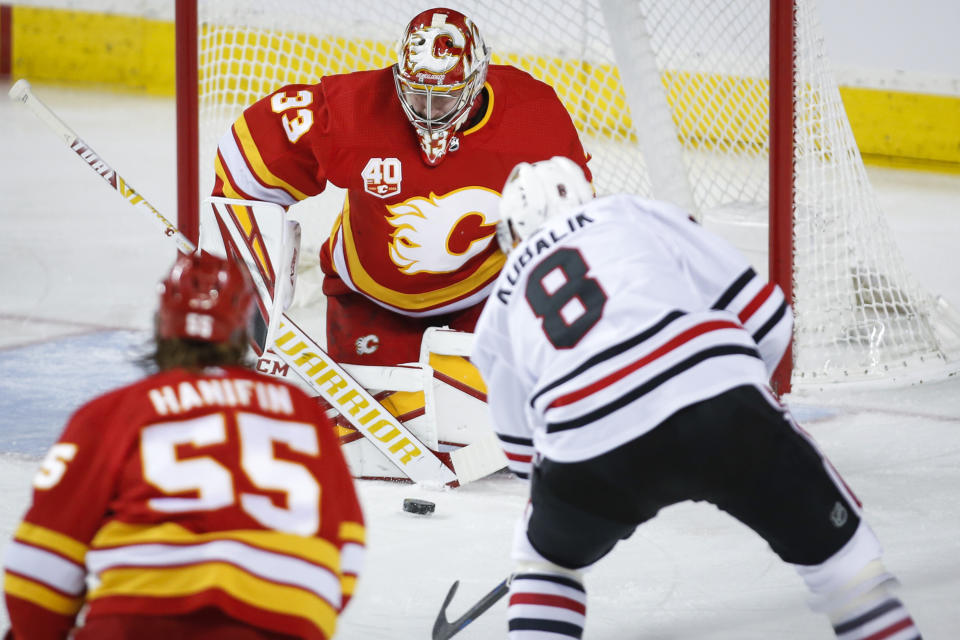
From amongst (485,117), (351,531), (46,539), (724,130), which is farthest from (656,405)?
(724,130)

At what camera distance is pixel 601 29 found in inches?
180

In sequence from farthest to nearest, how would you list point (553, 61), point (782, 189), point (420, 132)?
point (553, 61)
point (782, 189)
point (420, 132)

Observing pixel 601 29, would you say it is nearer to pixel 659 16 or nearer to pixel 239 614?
pixel 659 16

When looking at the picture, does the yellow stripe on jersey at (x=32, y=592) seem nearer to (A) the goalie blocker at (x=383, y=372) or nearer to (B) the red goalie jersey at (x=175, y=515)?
(B) the red goalie jersey at (x=175, y=515)

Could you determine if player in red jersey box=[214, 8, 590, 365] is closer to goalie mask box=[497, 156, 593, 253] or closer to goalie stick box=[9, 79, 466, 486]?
goalie stick box=[9, 79, 466, 486]

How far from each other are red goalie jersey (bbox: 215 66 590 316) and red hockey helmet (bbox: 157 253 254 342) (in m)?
1.70

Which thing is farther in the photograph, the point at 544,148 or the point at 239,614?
the point at 544,148

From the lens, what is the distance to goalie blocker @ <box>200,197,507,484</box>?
334 cm

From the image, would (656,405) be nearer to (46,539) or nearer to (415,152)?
(46,539)

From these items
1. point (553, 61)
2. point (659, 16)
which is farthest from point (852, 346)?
point (553, 61)

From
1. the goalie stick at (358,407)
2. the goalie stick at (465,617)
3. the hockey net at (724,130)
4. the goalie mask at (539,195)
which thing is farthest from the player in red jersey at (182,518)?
the hockey net at (724,130)

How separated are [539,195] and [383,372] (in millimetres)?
1413

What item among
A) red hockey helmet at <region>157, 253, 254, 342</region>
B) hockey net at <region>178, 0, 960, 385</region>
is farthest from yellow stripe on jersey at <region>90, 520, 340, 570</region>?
hockey net at <region>178, 0, 960, 385</region>

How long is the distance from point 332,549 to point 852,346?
2886mm
